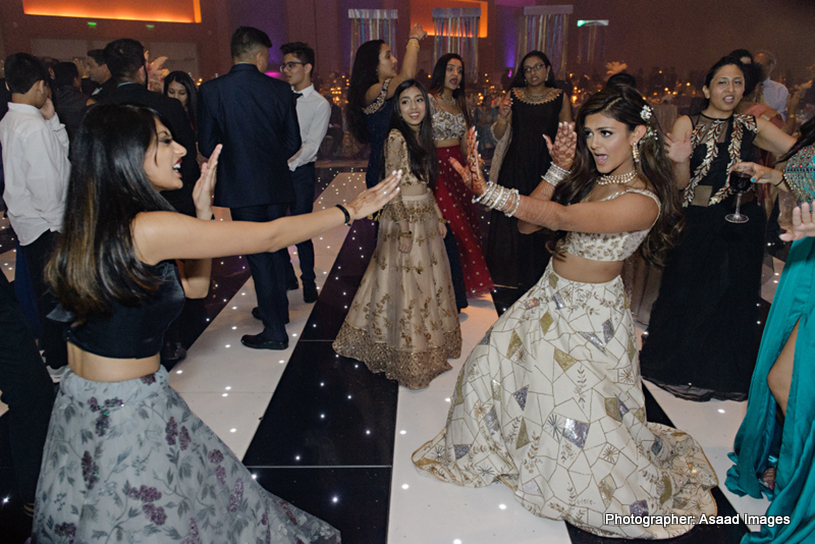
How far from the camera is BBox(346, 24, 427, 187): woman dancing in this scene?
3.56 metres

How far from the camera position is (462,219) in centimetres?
380

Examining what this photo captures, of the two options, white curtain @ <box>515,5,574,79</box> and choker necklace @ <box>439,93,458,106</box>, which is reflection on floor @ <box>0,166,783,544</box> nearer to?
choker necklace @ <box>439,93,458,106</box>

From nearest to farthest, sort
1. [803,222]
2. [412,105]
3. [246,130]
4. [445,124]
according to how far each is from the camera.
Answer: [803,222] → [412,105] → [246,130] → [445,124]

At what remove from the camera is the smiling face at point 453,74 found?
361 centimetres

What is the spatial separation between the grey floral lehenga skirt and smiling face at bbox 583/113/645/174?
1.46 m

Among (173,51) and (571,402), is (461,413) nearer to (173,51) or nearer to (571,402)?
(571,402)

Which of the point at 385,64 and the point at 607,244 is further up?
the point at 385,64

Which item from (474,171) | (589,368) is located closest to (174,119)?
(474,171)

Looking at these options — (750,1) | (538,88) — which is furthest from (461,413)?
(750,1)

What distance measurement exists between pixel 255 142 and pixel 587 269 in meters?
2.01

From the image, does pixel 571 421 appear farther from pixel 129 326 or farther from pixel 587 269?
pixel 129 326

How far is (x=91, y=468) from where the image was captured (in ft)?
4.09

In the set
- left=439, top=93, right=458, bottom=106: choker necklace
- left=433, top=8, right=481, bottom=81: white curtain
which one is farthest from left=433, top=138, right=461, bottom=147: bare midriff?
left=433, top=8, right=481, bottom=81: white curtain

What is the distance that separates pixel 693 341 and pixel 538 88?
2.01m
